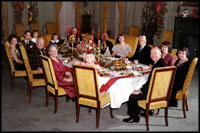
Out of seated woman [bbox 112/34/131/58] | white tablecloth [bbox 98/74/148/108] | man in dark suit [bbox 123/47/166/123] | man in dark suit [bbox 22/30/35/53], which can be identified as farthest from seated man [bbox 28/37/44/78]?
man in dark suit [bbox 123/47/166/123]

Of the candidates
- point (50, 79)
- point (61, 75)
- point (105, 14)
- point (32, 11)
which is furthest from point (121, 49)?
point (32, 11)

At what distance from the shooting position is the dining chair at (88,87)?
3.84 metres

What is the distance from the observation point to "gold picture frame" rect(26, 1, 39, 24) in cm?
1115

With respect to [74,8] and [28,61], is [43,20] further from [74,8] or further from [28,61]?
[28,61]

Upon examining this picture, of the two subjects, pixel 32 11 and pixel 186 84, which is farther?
pixel 32 11

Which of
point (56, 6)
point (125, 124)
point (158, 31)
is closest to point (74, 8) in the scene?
point (56, 6)

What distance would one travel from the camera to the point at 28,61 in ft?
16.9

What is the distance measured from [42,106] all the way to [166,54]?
2.51 metres

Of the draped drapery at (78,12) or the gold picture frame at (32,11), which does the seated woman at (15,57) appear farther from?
the draped drapery at (78,12)

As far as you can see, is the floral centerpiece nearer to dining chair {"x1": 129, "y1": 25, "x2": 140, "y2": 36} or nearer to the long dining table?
the long dining table

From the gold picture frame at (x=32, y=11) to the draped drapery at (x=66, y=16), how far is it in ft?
5.08

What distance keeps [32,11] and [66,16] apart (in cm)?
195

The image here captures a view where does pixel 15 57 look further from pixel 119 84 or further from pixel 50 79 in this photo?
pixel 119 84

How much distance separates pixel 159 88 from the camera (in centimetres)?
392
